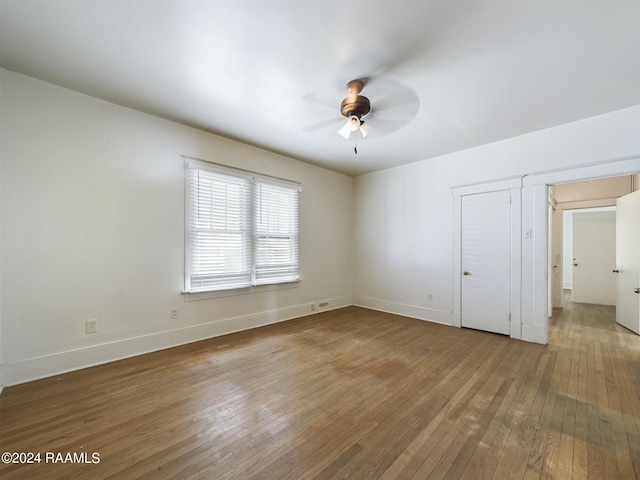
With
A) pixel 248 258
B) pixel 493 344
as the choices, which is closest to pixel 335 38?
pixel 248 258

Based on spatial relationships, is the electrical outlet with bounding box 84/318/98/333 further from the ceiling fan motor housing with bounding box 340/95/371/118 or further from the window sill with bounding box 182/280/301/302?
the ceiling fan motor housing with bounding box 340/95/371/118

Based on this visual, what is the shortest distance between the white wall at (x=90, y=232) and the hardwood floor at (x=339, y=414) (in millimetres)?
329

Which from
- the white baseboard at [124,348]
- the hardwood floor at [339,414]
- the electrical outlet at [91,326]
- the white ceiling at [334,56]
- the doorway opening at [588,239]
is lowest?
the hardwood floor at [339,414]

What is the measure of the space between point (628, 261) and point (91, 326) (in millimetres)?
7416

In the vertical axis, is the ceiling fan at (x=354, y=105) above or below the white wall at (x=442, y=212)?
above

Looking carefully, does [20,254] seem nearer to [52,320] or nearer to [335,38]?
[52,320]

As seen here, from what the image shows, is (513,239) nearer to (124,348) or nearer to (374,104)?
(374,104)

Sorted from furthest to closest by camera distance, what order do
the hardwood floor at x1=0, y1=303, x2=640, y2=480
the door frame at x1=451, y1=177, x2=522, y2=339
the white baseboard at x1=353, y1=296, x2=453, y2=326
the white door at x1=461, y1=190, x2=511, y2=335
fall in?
1. the white baseboard at x1=353, y1=296, x2=453, y2=326
2. the white door at x1=461, y1=190, x2=511, y2=335
3. the door frame at x1=451, y1=177, x2=522, y2=339
4. the hardwood floor at x1=0, y1=303, x2=640, y2=480

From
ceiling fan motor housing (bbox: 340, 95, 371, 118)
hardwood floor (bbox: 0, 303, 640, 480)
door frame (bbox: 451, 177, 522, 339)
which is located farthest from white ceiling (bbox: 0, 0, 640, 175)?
hardwood floor (bbox: 0, 303, 640, 480)

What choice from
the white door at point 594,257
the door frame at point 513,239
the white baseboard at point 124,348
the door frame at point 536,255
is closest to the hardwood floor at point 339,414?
the white baseboard at point 124,348

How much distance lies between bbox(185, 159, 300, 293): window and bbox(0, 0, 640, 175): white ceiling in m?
0.86

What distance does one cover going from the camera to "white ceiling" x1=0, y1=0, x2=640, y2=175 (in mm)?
1734

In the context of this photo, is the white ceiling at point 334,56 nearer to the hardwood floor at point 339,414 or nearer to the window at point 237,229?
the window at point 237,229

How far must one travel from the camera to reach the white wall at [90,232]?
7.98 feet
